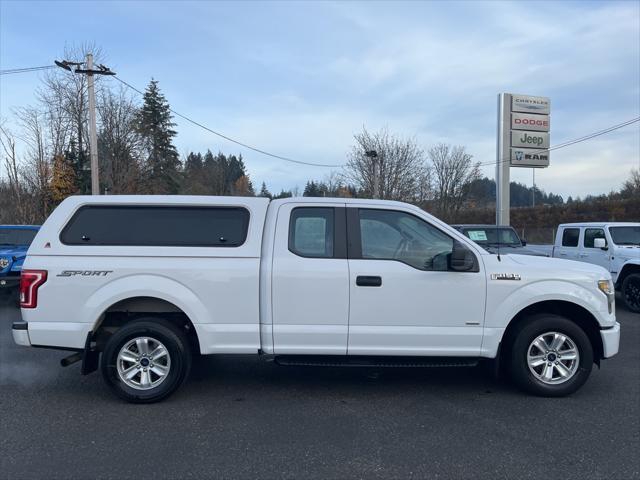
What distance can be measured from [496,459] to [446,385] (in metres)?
1.70

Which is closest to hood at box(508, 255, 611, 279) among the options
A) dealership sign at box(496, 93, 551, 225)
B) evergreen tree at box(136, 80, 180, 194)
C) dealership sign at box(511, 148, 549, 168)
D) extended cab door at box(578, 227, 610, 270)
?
extended cab door at box(578, 227, 610, 270)

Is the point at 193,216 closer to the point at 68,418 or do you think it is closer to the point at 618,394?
the point at 68,418

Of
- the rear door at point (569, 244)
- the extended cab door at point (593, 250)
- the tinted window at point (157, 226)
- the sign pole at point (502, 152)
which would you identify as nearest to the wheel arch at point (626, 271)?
the extended cab door at point (593, 250)

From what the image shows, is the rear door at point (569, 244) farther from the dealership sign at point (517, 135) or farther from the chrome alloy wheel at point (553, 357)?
the dealership sign at point (517, 135)

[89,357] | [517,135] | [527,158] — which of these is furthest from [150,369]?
[527,158]

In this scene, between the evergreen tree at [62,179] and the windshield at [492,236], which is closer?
the windshield at [492,236]

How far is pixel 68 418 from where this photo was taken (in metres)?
4.35

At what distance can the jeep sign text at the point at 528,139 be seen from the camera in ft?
87.7

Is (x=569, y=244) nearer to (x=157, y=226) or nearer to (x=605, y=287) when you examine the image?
(x=605, y=287)

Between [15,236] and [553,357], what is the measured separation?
11.9 meters

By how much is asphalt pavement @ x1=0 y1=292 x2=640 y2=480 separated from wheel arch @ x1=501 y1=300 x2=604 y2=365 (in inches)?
20.0

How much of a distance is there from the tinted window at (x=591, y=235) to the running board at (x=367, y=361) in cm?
731

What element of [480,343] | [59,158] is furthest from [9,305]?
[59,158]

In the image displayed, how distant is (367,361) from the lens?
4805mm
